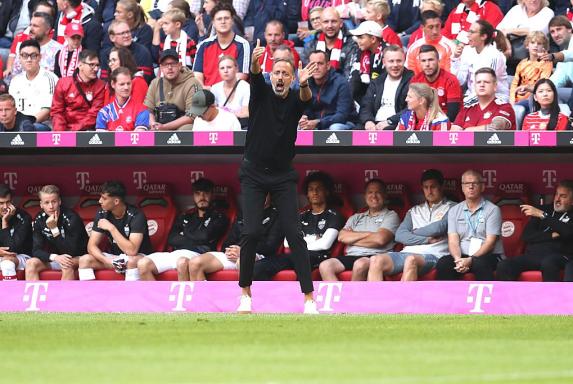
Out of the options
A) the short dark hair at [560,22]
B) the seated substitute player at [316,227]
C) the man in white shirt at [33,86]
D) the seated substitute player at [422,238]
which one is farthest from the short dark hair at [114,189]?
the short dark hair at [560,22]

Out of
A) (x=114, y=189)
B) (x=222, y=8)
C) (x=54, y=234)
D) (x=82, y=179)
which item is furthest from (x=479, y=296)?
(x=82, y=179)

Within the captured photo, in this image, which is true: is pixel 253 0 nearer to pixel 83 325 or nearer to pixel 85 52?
pixel 85 52

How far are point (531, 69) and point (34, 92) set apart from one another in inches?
239

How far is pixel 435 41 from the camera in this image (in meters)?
15.2

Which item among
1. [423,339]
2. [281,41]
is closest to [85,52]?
[281,41]

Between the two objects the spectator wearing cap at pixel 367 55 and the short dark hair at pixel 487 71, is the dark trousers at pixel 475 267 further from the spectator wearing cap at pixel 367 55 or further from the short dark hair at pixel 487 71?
the spectator wearing cap at pixel 367 55

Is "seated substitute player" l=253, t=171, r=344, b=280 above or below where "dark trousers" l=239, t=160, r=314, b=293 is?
below

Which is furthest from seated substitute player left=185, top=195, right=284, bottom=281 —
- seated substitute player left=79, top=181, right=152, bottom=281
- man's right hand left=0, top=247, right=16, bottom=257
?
man's right hand left=0, top=247, right=16, bottom=257

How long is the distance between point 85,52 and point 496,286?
5944mm

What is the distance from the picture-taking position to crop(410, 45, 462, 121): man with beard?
14.0 metres

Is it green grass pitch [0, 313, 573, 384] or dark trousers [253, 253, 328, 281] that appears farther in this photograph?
dark trousers [253, 253, 328, 281]

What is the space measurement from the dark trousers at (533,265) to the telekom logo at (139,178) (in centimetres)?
471

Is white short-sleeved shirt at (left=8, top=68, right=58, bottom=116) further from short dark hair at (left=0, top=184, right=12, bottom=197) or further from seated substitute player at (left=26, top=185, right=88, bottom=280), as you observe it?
seated substitute player at (left=26, top=185, right=88, bottom=280)

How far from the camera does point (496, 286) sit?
40.3ft
